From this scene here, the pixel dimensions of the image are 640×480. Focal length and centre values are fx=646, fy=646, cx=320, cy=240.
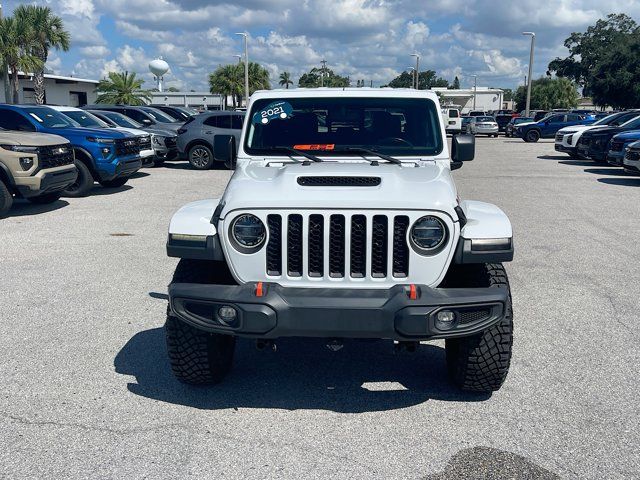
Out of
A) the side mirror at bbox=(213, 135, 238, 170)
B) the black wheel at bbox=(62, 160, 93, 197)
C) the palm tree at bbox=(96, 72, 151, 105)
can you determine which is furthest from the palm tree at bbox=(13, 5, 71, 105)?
the side mirror at bbox=(213, 135, 238, 170)

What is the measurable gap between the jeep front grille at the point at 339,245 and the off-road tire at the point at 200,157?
14316mm

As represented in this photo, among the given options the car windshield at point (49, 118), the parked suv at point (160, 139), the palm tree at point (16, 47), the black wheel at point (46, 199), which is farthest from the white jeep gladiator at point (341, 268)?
the palm tree at point (16, 47)

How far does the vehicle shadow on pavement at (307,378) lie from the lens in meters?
3.97

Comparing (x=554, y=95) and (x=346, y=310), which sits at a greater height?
(x=554, y=95)

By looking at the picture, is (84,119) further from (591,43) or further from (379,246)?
(591,43)

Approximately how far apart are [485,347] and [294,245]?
4.15ft

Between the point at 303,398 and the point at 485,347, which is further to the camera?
the point at 303,398

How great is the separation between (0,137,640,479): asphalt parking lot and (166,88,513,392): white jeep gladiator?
0.33 meters

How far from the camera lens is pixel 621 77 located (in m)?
47.1

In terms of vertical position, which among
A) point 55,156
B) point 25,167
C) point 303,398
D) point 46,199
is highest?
point 55,156

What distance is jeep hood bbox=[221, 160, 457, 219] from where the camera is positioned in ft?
11.5

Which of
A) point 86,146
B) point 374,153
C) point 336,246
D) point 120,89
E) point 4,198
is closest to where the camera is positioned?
point 336,246

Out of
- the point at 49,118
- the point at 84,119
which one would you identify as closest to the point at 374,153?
the point at 49,118

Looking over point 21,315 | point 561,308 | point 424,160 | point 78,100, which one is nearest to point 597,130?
point 561,308
